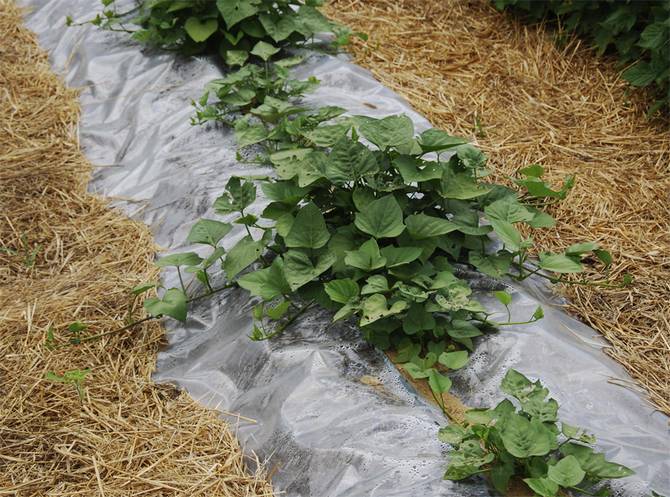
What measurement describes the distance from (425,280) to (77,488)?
0.99 metres

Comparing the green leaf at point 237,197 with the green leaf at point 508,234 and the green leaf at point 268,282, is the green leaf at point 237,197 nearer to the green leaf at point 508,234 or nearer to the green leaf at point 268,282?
the green leaf at point 268,282

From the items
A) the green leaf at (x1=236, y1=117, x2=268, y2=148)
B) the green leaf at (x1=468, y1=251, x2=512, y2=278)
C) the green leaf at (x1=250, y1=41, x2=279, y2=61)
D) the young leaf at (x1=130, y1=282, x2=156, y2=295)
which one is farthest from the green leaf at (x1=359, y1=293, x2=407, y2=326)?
the green leaf at (x1=250, y1=41, x2=279, y2=61)

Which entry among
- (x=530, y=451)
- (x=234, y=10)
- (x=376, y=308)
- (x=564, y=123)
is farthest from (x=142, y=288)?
(x=564, y=123)

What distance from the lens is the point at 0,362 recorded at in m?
2.28

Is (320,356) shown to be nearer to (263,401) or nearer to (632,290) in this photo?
(263,401)

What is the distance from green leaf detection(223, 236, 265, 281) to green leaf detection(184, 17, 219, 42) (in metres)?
1.35

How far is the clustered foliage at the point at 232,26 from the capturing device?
326cm

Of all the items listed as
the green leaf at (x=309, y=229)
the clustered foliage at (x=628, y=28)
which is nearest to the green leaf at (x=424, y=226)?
the green leaf at (x=309, y=229)

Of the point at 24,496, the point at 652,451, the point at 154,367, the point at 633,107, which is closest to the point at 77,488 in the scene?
the point at 24,496

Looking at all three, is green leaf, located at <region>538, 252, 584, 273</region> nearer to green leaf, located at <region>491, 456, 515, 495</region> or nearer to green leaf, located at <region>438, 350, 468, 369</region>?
green leaf, located at <region>438, 350, 468, 369</region>

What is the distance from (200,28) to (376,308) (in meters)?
1.91

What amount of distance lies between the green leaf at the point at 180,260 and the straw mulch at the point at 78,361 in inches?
9.1

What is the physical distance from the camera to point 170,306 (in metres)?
2.29

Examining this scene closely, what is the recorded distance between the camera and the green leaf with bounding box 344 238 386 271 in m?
2.00
